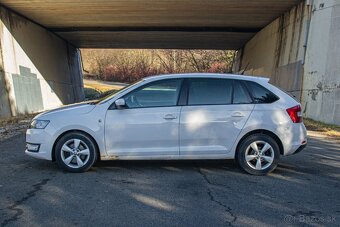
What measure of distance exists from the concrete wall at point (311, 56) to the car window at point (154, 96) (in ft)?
29.4

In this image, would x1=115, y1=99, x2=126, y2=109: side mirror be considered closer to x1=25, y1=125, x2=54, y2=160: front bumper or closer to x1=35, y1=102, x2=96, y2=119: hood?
x1=35, y1=102, x2=96, y2=119: hood

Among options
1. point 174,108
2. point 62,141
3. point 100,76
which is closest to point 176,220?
point 174,108

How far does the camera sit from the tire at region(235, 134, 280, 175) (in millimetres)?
6426

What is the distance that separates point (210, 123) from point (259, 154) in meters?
0.95

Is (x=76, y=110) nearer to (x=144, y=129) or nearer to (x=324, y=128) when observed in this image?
(x=144, y=129)

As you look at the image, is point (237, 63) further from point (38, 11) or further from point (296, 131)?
point (296, 131)

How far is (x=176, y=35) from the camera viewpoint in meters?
25.1

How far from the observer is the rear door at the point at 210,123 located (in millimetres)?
6379

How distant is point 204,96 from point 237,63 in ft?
87.7

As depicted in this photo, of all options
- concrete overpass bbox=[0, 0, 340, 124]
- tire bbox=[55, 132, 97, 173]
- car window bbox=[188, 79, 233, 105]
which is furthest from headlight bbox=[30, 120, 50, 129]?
concrete overpass bbox=[0, 0, 340, 124]

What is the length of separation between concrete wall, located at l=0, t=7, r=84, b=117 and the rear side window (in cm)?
1280

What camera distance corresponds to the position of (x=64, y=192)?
17.9ft

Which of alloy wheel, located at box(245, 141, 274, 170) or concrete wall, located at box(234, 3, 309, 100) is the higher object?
concrete wall, located at box(234, 3, 309, 100)

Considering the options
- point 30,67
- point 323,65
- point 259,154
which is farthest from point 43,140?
point 30,67
